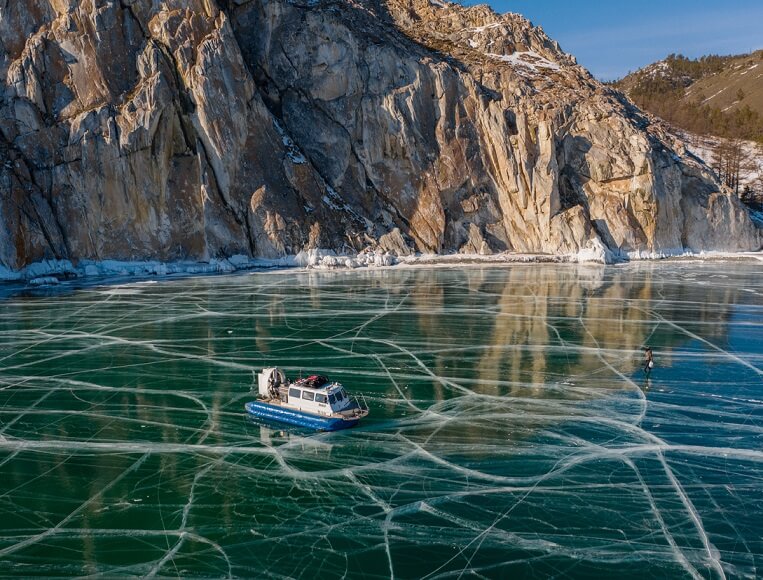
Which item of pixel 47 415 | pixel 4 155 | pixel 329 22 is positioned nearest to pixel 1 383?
pixel 47 415

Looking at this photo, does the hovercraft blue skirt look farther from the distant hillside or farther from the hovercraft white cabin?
the distant hillside

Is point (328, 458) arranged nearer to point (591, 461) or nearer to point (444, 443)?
point (444, 443)

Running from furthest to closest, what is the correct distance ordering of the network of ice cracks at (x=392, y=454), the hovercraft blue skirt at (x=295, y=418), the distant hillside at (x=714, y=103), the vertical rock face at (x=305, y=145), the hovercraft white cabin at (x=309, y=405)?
1. the distant hillside at (x=714, y=103)
2. the vertical rock face at (x=305, y=145)
3. the hovercraft white cabin at (x=309, y=405)
4. the hovercraft blue skirt at (x=295, y=418)
5. the network of ice cracks at (x=392, y=454)

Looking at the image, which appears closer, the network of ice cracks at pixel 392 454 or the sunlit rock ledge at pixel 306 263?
the network of ice cracks at pixel 392 454

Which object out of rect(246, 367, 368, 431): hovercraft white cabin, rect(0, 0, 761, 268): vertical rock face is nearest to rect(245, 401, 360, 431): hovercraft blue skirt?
rect(246, 367, 368, 431): hovercraft white cabin

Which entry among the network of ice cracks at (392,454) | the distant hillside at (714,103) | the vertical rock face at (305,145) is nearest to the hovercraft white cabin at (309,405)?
the network of ice cracks at (392,454)

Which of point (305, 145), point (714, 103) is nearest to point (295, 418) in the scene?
point (305, 145)

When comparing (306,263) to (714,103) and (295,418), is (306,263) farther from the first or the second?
(714,103)

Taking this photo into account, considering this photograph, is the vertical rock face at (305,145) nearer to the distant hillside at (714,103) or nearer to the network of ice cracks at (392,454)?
the network of ice cracks at (392,454)
